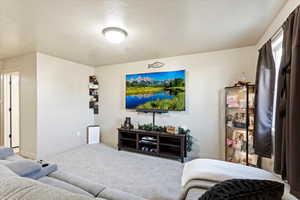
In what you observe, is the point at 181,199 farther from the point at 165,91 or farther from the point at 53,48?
the point at 53,48

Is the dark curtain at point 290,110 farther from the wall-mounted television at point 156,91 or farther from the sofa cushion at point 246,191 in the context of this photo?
the wall-mounted television at point 156,91

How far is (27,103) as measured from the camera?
3.42 m

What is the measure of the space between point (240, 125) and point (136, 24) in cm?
245

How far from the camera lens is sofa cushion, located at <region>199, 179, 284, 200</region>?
1.96 ft

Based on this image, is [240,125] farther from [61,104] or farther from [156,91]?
[61,104]

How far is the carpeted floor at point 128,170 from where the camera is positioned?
215 centimetres

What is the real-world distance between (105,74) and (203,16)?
3349mm

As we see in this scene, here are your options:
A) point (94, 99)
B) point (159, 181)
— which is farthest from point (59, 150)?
point (159, 181)

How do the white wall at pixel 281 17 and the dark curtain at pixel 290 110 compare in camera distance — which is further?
the white wall at pixel 281 17

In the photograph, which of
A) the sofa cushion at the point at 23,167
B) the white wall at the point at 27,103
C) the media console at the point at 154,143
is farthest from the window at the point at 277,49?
the white wall at the point at 27,103

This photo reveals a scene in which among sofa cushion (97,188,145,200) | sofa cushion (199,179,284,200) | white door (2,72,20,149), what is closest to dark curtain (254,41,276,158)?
sofa cushion (199,179,284,200)

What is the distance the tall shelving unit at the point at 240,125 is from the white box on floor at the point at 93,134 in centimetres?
347

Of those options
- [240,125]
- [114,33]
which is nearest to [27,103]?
[114,33]

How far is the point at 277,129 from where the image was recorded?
1560 millimetres
